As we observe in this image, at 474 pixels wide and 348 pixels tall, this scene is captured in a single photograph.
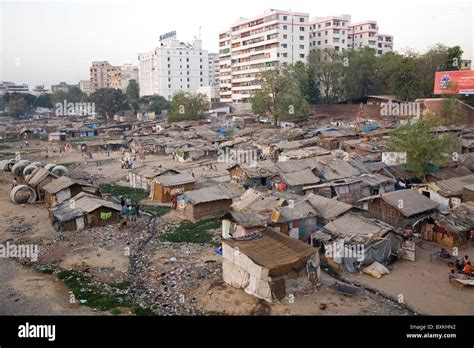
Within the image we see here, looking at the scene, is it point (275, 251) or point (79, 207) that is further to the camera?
point (79, 207)

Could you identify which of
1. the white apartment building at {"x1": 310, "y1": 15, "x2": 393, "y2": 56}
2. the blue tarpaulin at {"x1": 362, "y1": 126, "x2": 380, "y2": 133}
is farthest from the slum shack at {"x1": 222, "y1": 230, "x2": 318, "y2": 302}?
the white apartment building at {"x1": 310, "y1": 15, "x2": 393, "y2": 56}

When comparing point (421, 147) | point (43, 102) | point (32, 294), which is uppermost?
point (43, 102)

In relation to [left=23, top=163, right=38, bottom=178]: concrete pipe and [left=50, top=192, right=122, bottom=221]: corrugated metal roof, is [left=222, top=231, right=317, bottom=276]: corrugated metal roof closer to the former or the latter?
[left=50, top=192, right=122, bottom=221]: corrugated metal roof

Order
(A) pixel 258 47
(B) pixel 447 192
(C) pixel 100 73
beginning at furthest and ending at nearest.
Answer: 1. (C) pixel 100 73
2. (A) pixel 258 47
3. (B) pixel 447 192

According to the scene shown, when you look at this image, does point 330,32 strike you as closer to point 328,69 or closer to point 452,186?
point 328,69

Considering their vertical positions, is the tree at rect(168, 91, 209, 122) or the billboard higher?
the billboard

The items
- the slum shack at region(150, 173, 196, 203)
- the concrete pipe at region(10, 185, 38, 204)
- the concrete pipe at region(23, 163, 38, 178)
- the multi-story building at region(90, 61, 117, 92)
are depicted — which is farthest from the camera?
the multi-story building at region(90, 61, 117, 92)

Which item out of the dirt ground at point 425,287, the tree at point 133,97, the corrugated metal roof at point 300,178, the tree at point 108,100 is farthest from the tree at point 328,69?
the dirt ground at point 425,287

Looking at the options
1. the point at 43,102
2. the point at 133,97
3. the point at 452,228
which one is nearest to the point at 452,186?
the point at 452,228
